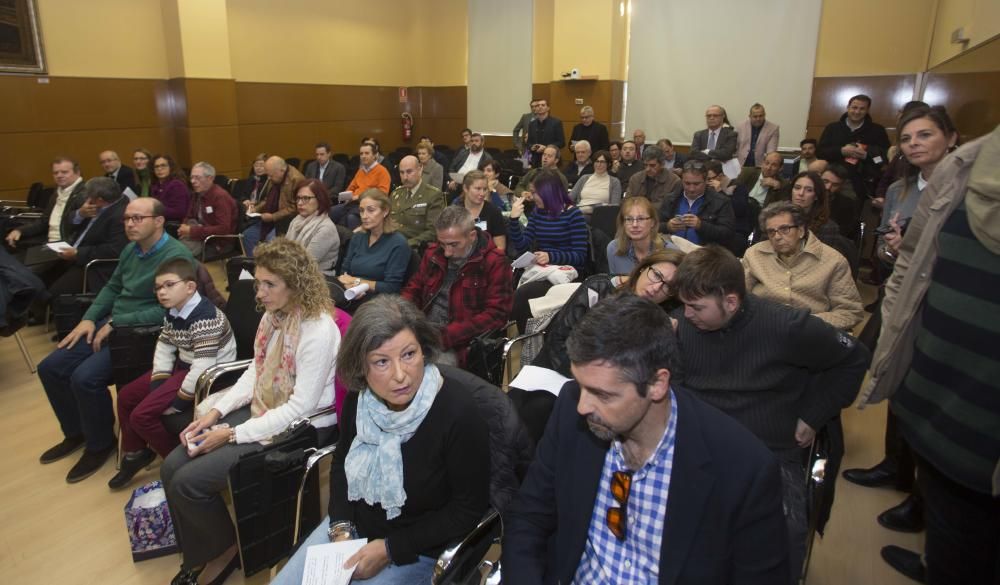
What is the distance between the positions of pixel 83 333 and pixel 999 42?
5.61 m

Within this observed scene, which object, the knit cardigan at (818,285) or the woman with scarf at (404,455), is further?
the knit cardigan at (818,285)

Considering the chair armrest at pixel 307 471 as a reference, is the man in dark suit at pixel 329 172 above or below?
above

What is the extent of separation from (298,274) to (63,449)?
2067 mm

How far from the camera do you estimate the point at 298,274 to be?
2.45m

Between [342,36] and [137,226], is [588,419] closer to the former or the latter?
[137,226]

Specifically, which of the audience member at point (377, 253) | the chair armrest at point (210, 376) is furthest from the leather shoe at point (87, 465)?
the audience member at point (377, 253)

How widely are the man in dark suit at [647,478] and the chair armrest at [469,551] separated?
197 millimetres

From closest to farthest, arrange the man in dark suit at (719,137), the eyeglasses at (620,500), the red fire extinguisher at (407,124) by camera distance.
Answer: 1. the eyeglasses at (620,500)
2. the man in dark suit at (719,137)
3. the red fire extinguisher at (407,124)

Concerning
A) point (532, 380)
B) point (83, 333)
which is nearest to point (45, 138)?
point (83, 333)

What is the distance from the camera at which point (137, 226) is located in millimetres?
3262

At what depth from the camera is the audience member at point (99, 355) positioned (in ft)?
10.6

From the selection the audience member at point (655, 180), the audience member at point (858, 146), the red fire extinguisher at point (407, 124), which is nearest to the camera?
the audience member at point (655, 180)

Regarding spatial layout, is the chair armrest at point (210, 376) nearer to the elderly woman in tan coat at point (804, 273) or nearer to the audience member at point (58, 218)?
the elderly woman in tan coat at point (804, 273)

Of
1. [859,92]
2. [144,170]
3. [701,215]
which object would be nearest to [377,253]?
[701,215]
